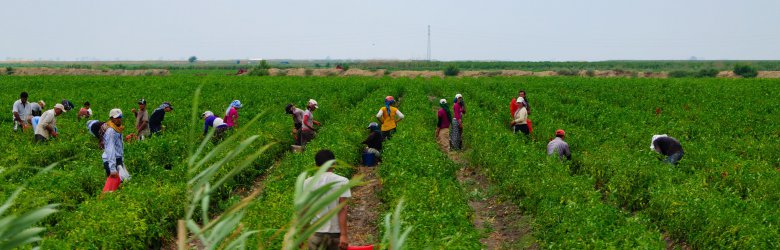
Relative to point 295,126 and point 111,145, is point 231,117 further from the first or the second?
point 111,145

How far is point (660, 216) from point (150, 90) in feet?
109

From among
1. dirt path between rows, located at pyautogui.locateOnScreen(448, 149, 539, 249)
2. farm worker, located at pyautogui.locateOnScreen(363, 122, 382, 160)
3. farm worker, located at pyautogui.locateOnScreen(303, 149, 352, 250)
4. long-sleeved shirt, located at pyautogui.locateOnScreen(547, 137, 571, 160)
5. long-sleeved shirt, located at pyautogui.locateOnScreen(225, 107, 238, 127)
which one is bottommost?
dirt path between rows, located at pyautogui.locateOnScreen(448, 149, 539, 249)

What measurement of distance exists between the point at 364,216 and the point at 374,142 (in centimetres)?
490

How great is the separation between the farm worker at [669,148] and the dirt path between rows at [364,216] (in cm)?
522

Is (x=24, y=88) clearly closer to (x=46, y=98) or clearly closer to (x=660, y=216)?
(x=46, y=98)

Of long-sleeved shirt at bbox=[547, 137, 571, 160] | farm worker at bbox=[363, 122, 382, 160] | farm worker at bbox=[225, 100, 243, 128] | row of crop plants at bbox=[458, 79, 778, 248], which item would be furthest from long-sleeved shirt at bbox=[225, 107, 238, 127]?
long-sleeved shirt at bbox=[547, 137, 571, 160]

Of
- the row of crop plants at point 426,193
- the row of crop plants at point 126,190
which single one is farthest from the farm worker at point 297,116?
the row of crop plants at point 426,193

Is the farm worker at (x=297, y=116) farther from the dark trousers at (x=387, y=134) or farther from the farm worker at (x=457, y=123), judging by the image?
the farm worker at (x=457, y=123)

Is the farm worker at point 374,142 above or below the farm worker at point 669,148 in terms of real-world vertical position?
below

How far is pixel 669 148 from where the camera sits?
43.1 ft

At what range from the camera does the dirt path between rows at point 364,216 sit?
9938 mm

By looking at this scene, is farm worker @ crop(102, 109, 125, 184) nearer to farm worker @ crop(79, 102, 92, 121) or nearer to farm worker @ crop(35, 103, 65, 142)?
farm worker @ crop(35, 103, 65, 142)

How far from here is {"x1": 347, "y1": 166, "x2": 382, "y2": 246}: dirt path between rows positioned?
32.6ft

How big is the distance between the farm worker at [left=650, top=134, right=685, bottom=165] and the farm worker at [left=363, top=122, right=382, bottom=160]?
5.83m
